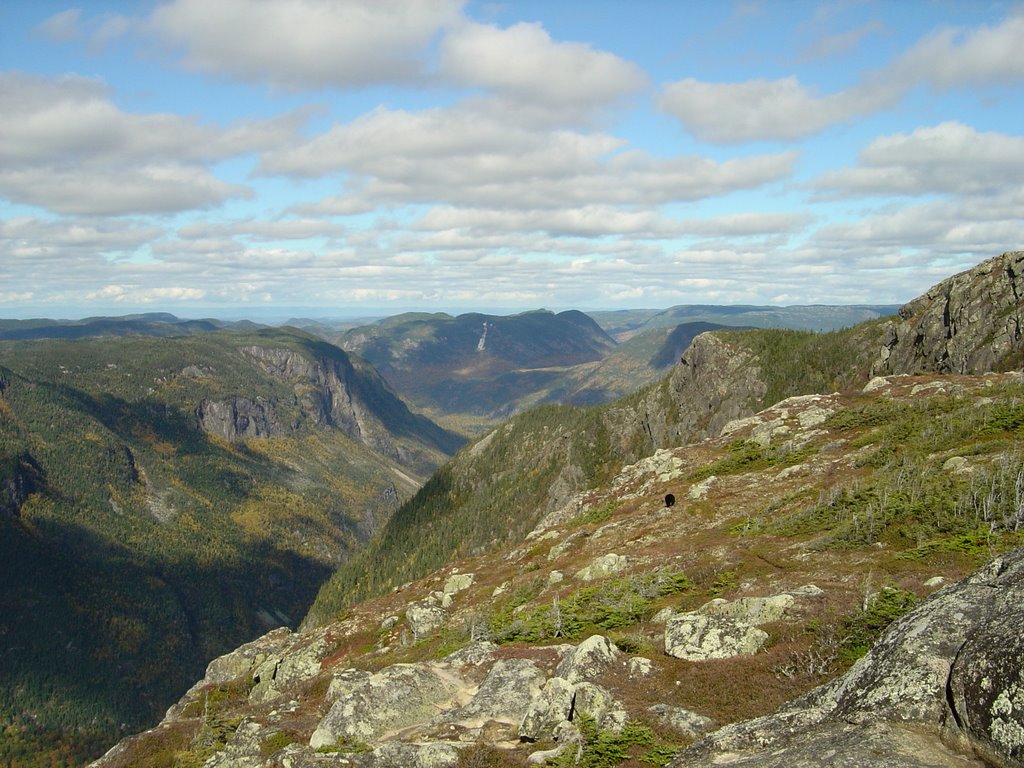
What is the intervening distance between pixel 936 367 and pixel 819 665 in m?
117

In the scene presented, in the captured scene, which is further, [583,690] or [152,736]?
[152,736]

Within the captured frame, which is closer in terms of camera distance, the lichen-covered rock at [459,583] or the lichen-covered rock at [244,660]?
the lichen-covered rock at [459,583]

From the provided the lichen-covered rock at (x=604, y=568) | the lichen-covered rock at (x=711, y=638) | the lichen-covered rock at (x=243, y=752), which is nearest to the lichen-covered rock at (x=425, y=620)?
the lichen-covered rock at (x=604, y=568)

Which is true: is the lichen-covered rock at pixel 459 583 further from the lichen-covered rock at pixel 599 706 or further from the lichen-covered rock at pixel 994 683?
the lichen-covered rock at pixel 994 683

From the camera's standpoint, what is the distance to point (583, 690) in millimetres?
22484

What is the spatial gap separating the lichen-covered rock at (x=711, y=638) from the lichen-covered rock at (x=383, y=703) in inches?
440

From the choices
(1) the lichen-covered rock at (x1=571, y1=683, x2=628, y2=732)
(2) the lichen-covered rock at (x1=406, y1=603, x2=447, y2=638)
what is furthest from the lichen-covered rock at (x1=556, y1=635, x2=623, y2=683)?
(2) the lichen-covered rock at (x1=406, y1=603, x2=447, y2=638)

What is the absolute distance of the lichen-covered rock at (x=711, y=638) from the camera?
24938mm

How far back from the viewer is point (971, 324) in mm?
109375

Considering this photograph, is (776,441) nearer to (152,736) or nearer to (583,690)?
(583,690)

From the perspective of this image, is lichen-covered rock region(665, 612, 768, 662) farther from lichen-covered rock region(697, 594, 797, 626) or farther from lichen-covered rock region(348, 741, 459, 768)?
lichen-covered rock region(348, 741, 459, 768)

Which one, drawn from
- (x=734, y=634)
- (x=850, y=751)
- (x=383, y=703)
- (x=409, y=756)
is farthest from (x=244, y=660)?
(x=850, y=751)

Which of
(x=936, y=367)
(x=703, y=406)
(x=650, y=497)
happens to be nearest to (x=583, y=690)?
(x=650, y=497)

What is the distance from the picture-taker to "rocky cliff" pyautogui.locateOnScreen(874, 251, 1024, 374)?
9986cm
